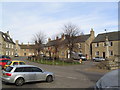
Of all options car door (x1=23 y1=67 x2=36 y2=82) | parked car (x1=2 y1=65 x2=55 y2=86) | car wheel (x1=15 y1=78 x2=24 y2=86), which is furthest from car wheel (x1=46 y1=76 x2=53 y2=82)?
car wheel (x1=15 y1=78 x2=24 y2=86)

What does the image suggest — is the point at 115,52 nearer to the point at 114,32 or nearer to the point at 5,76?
the point at 114,32

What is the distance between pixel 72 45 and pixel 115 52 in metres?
15.4

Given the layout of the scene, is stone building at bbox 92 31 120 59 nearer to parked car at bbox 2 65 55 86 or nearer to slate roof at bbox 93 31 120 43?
slate roof at bbox 93 31 120 43

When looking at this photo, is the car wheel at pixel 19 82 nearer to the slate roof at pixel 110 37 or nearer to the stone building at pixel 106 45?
the stone building at pixel 106 45

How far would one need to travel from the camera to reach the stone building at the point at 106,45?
4980 centimetres

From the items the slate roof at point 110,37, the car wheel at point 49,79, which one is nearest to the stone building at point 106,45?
the slate roof at point 110,37

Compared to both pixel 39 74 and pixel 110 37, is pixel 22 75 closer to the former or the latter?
pixel 39 74

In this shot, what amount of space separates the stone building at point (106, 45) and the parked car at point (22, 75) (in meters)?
36.4

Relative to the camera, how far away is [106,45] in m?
46.5

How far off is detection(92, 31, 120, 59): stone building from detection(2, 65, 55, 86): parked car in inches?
1435

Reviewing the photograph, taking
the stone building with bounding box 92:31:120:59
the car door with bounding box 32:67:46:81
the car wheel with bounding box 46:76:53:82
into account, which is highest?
the stone building with bounding box 92:31:120:59

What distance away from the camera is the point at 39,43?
176 feet

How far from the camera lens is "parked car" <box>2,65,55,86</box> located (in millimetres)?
11734

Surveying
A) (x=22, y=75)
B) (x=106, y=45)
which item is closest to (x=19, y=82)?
(x=22, y=75)
